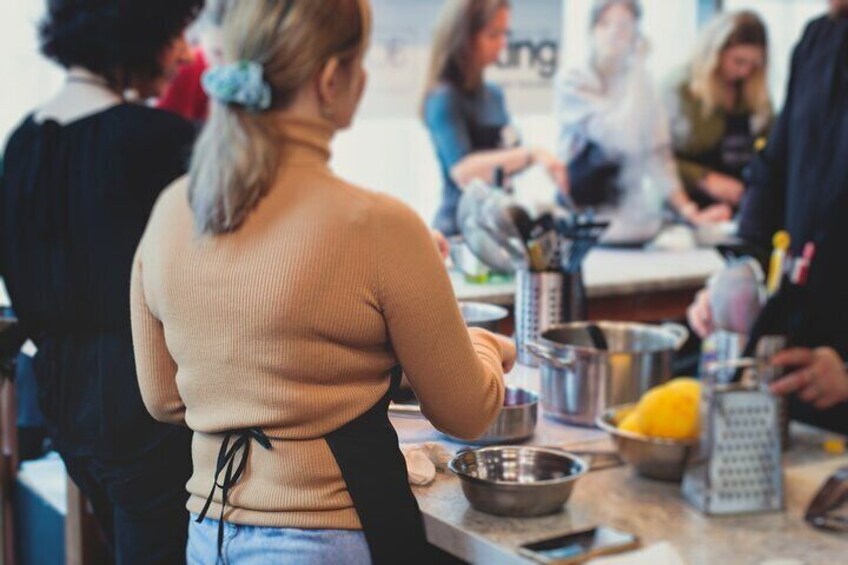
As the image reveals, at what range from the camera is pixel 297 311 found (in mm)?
1371

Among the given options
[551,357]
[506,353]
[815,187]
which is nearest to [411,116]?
[815,187]

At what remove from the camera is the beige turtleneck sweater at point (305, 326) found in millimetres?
1369

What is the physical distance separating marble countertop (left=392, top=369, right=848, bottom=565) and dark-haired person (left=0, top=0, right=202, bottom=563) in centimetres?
67

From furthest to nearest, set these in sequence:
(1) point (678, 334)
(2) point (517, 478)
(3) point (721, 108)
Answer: (3) point (721, 108) < (1) point (678, 334) < (2) point (517, 478)

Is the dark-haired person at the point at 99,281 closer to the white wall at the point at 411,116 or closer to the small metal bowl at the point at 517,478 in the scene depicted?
the white wall at the point at 411,116

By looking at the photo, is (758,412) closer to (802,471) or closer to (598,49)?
(802,471)

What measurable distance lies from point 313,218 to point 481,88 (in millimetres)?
3536

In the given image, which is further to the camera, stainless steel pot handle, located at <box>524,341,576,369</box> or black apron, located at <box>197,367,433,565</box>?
stainless steel pot handle, located at <box>524,341,576,369</box>

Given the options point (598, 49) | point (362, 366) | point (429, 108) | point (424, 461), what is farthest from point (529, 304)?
point (598, 49)

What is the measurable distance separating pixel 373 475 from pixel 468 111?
134 inches

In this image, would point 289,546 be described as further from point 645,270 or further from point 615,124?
point 615,124

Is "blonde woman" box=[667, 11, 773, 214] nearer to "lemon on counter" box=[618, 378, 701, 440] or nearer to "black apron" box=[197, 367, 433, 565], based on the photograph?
"lemon on counter" box=[618, 378, 701, 440]

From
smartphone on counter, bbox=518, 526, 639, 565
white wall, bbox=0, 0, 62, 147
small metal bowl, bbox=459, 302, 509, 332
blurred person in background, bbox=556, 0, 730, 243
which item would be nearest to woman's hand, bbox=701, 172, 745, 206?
blurred person in background, bbox=556, 0, 730, 243

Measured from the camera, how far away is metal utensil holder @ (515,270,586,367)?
2.32 m
